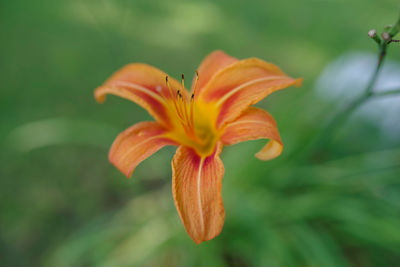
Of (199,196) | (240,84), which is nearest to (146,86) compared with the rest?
(240,84)

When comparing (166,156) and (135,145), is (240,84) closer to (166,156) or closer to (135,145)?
(135,145)

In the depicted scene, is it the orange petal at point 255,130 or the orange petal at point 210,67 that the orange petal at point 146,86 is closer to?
the orange petal at point 210,67

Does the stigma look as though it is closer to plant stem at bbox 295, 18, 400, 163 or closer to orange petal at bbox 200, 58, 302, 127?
orange petal at bbox 200, 58, 302, 127

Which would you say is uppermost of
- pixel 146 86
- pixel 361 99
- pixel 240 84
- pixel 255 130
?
pixel 146 86

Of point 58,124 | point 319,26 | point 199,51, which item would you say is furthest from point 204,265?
point 319,26

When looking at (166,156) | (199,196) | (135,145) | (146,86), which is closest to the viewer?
(199,196)

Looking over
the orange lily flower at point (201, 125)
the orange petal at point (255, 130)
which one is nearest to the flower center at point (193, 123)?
the orange lily flower at point (201, 125)

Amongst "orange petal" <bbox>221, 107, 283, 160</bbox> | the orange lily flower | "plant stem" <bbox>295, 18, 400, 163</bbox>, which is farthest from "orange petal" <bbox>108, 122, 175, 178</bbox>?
"plant stem" <bbox>295, 18, 400, 163</bbox>
